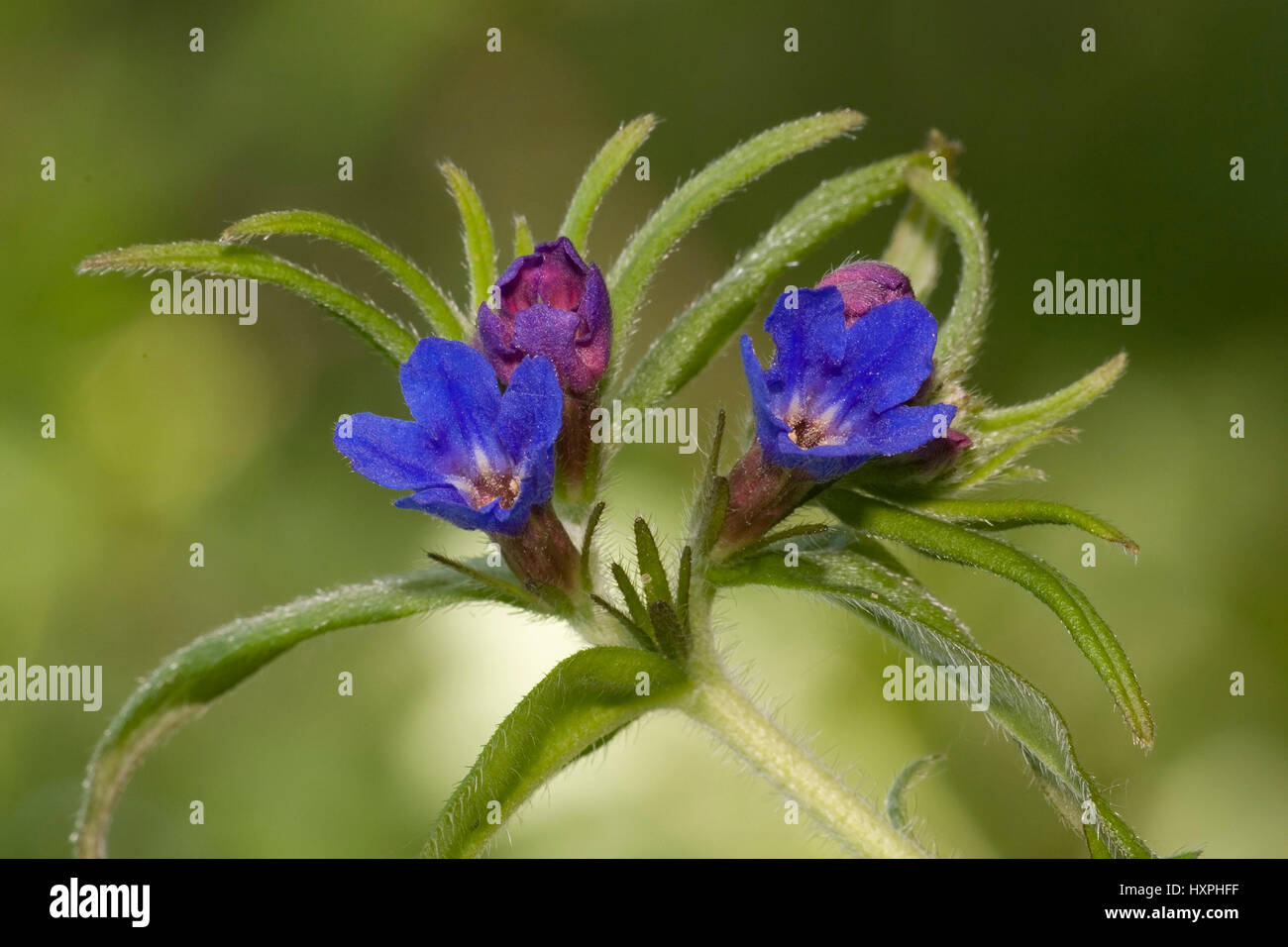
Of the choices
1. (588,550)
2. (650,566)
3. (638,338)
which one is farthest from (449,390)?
(638,338)

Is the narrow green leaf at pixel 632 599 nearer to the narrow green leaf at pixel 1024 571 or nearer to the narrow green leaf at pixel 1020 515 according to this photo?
the narrow green leaf at pixel 1024 571

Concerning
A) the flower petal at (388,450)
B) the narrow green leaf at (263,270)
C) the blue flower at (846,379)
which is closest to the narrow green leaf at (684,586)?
the blue flower at (846,379)

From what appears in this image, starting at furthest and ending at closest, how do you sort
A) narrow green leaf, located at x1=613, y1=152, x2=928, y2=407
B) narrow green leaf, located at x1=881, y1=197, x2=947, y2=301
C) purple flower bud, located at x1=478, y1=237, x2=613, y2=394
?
narrow green leaf, located at x1=881, y1=197, x2=947, y2=301 < narrow green leaf, located at x1=613, y1=152, x2=928, y2=407 < purple flower bud, located at x1=478, y1=237, x2=613, y2=394

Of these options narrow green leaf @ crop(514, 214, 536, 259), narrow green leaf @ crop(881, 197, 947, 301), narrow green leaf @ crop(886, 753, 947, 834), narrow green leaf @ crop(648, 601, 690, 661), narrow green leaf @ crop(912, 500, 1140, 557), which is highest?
narrow green leaf @ crop(881, 197, 947, 301)

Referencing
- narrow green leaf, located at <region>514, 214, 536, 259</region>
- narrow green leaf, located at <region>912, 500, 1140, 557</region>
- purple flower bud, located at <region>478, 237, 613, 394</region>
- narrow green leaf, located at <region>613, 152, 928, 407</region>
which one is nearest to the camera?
narrow green leaf, located at <region>912, 500, 1140, 557</region>

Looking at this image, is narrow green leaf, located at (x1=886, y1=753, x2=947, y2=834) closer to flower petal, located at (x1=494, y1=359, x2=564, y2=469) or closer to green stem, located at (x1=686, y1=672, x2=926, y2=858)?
green stem, located at (x1=686, y1=672, x2=926, y2=858)

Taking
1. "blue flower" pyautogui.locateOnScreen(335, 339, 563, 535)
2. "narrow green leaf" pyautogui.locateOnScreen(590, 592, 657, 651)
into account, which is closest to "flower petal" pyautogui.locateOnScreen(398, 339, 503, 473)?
"blue flower" pyautogui.locateOnScreen(335, 339, 563, 535)

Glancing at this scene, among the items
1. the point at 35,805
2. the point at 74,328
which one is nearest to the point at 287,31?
the point at 74,328
